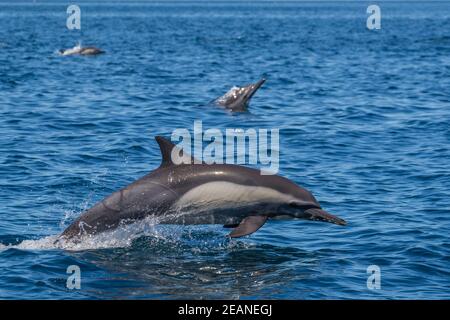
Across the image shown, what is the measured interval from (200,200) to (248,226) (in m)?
0.89

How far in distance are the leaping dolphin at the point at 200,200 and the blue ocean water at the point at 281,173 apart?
20.2 inches

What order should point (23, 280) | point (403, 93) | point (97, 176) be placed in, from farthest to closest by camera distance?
point (403, 93) → point (97, 176) → point (23, 280)

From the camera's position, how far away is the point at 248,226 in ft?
45.4

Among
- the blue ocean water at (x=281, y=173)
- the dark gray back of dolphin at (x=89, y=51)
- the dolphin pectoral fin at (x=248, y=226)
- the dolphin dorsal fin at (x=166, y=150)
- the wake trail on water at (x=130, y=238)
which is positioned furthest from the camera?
the dark gray back of dolphin at (x=89, y=51)

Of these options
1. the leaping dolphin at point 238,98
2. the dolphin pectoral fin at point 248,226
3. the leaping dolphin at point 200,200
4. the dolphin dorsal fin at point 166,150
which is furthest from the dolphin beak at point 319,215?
the leaping dolphin at point 238,98

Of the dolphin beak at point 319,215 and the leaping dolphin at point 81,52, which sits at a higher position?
the dolphin beak at point 319,215

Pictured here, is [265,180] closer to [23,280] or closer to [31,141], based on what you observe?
[23,280]

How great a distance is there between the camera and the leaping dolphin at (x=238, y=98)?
91.8 feet

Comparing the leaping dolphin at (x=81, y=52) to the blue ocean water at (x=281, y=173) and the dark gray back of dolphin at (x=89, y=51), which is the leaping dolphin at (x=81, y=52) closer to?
the dark gray back of dolphin at (x=89, y=51)

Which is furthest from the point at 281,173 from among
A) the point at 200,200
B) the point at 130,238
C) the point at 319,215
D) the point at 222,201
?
the point at 130,238

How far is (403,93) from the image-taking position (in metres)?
32.2
